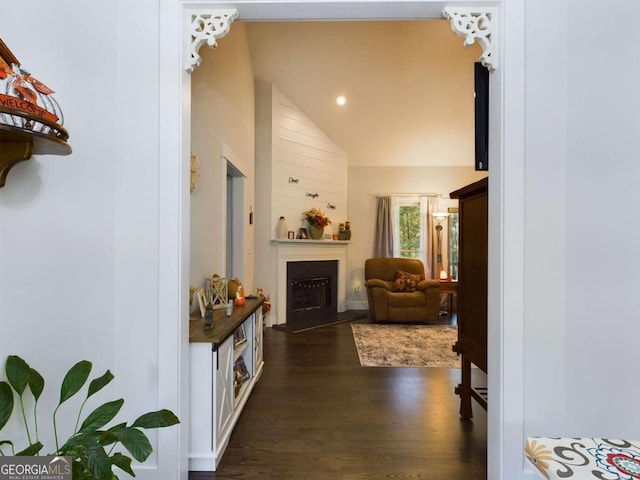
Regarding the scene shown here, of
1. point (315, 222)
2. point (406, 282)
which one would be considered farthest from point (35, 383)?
point (406, 282)

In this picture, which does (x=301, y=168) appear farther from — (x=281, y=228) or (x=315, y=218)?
(x=281, y=228)

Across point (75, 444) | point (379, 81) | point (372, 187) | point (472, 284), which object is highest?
point (379, 81)

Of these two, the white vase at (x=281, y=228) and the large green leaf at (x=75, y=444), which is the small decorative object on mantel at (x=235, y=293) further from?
the white vase at (x=281, y=228)

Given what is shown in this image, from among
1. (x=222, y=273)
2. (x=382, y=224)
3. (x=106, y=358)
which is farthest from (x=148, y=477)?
(x=382, y=224)

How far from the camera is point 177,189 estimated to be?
147 centimetres

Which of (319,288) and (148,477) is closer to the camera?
(148,477)

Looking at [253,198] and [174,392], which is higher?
[253,198]

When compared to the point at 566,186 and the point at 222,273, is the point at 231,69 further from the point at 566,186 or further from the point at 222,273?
the point at 566,186

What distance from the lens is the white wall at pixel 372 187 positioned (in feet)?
19.8

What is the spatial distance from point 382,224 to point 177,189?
4.84 m

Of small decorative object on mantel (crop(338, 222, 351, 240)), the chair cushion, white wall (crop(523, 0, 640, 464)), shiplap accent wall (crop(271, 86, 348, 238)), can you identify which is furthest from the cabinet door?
small decorative object on mantel (crop(338, 222, 351, 240))

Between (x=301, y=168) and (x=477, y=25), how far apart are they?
3725 millimetres

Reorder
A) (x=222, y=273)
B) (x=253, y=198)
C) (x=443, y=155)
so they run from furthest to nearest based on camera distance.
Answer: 1. (x=443, y=155)
2. (x=253, y=198)
3. (x=222, y=273)

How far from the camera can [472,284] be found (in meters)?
1.95
